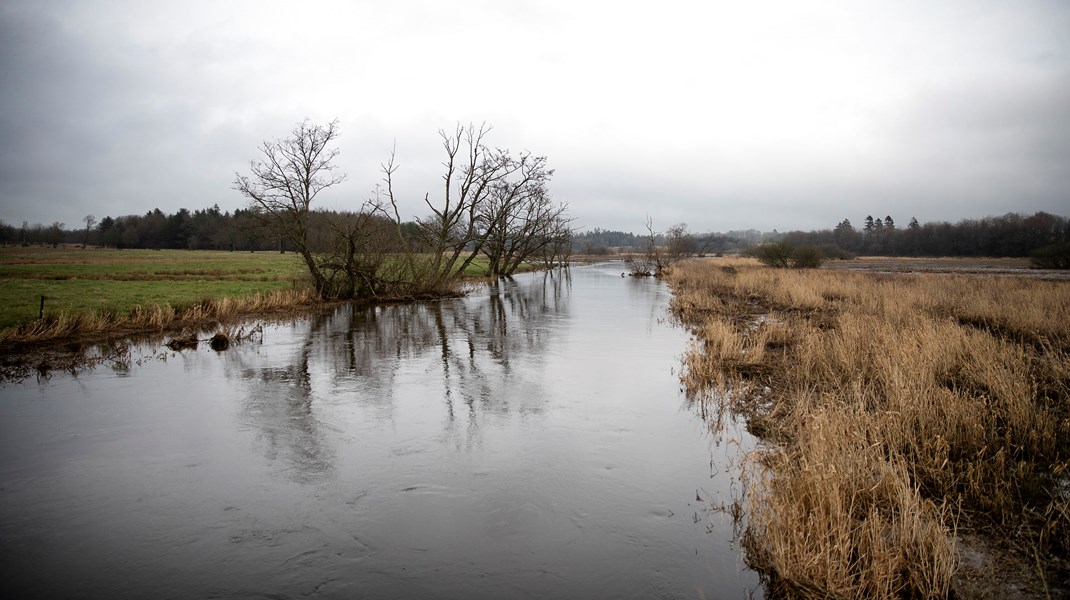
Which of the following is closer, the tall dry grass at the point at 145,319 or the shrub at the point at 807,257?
the tall dry grass at the point at 145,319

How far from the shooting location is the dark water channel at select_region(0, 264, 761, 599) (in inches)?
163

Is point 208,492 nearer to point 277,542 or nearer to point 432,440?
point 277,542

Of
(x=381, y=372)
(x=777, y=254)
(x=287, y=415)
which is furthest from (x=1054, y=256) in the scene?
(x=287, y=415)

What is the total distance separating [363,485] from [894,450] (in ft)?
17.2

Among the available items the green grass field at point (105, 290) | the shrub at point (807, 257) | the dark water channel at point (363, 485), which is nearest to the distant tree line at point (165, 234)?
the green grass field at point (105, 290)

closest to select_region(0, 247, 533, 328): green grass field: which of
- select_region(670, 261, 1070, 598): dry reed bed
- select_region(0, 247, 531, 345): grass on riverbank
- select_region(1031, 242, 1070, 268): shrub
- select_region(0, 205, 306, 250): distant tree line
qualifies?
select_region(0, 247, 531, 345): grass on riverbank

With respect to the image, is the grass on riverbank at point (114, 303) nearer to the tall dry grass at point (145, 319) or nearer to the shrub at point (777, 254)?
the tall dry grass at point (145, 319)

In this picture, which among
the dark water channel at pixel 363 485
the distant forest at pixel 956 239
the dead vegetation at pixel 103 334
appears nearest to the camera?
the dark water channel at pixel 363 485

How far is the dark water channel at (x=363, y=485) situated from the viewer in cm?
414

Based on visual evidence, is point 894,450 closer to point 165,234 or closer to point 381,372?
point 381,372

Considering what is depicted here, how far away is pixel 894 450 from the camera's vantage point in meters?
5.11

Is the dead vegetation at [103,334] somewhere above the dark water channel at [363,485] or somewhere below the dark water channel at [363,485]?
above

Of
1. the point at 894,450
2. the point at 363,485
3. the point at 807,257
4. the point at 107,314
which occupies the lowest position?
the point at 363,485

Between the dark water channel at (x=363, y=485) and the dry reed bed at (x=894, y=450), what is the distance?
600 mm
